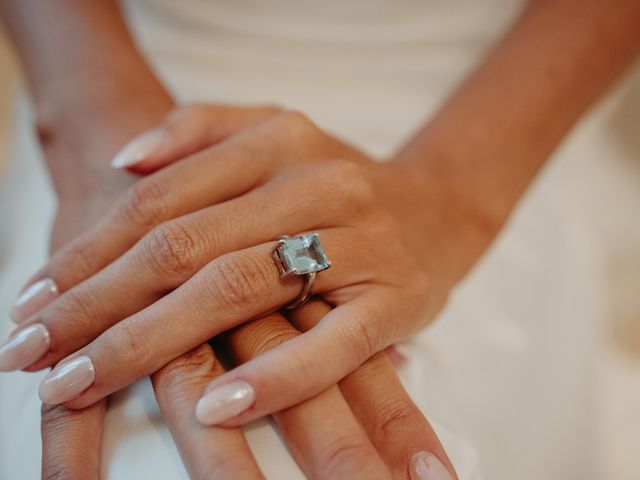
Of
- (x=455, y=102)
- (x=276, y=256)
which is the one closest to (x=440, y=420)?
(x=276, y=256)

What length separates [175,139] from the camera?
85 centimetres

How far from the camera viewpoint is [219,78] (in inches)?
50.3

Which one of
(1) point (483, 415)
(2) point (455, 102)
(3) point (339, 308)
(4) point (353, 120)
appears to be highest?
(4) point (353, 120)

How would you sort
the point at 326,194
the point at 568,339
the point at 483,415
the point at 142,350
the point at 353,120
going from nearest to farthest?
the point at 142,350 → the point at 326,194 → the point at 483,415 → the point at 568,339 → the point at 353,120

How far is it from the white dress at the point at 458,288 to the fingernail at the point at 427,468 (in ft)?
0.28

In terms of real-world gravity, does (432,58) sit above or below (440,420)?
above

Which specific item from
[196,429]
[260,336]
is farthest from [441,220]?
[196,429]

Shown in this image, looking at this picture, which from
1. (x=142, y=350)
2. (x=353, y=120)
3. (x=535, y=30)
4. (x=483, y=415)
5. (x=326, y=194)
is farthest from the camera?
(x=353, y=120)

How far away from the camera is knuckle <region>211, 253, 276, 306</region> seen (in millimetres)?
698

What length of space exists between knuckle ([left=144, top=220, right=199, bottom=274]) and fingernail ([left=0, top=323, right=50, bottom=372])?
155 millimetres

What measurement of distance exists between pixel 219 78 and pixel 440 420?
2.71 ft

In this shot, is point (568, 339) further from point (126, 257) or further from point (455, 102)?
point (126, 257)

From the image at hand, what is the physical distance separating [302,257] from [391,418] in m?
0.21

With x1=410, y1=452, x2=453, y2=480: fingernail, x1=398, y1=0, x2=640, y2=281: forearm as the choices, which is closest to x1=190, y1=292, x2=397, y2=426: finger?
x1=410, y1=452, x2=453, y2=480: fingernail
